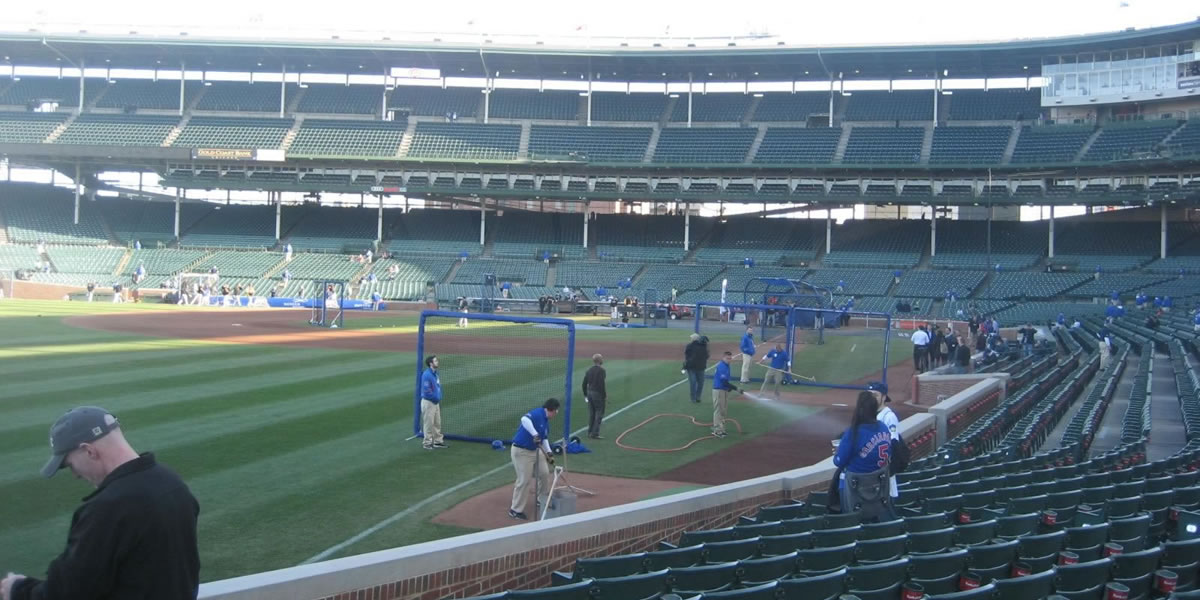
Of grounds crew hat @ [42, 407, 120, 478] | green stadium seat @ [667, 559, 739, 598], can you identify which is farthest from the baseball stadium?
grounds crew hat @ [42, 407, 120, 478]

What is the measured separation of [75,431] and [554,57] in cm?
5913

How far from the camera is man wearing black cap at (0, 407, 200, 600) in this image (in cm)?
361

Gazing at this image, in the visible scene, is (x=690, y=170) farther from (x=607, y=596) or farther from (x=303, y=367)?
(x=607, y=596)

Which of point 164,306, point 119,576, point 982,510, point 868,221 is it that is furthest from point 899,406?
point 868,221

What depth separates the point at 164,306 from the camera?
46500 mm

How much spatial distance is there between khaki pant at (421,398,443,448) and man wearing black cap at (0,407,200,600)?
37.2ft

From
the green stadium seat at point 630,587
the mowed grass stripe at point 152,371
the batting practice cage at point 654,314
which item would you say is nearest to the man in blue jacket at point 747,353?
the mowed grass stripe at point 152,371

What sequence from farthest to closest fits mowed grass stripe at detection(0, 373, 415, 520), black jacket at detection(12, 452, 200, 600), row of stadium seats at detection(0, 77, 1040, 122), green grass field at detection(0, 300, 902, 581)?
row of stadium seats at detection(0, 77, 1040, 122), mowed grass stripe at detection(0, 373, 415, 520), green grass field at detection(0, 300, 902, 581), black jacket at detection(12, 452, 200, 600)

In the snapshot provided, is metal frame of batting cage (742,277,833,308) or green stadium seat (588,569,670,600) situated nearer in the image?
green stadium seat (588,569,670,600)

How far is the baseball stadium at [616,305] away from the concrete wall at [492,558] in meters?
0.03

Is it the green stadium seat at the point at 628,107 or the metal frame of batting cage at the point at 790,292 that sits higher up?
the green stadium seat at the point at 628,107

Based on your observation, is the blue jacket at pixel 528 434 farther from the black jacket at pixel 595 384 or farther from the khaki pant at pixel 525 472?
the black jacket at pixel 595 384

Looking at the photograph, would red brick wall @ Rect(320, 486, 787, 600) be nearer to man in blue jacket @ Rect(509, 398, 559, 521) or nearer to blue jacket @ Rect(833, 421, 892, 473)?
blue jacket @ Rect(833, 421, 892, 473)

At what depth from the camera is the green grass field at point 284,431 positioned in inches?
414
